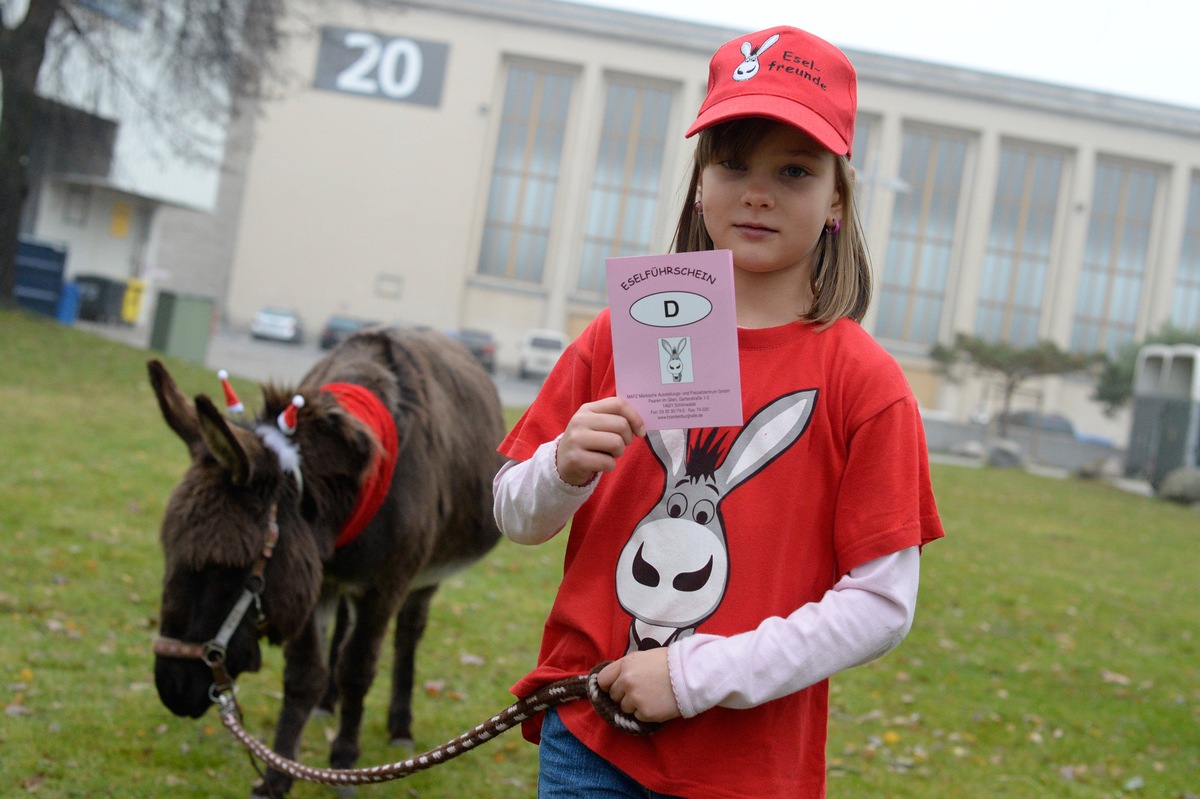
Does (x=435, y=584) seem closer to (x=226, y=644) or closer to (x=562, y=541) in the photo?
(x=226, y=644)

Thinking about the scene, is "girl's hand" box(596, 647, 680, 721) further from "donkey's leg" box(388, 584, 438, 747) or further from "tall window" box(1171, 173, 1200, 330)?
"tall window" box(1171, 173, 1200, 330)

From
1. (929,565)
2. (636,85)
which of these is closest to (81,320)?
(929,565)

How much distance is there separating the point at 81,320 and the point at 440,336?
87.7 ft

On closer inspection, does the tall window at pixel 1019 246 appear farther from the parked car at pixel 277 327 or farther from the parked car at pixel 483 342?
the parked car at pixel 277 327

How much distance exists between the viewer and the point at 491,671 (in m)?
6.41

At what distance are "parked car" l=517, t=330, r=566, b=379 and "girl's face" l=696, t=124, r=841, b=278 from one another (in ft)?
149

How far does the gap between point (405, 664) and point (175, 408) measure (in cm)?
229

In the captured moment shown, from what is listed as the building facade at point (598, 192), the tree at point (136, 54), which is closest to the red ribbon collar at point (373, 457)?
the tree at point (136, 54)

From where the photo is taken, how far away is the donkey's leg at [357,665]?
419cm

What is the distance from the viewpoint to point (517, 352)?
54406mm

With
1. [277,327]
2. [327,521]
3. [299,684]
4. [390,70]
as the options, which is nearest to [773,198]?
[327,521]

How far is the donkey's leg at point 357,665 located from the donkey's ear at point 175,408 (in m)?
0.99

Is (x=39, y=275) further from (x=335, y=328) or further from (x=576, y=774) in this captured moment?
(x=576, y=774)

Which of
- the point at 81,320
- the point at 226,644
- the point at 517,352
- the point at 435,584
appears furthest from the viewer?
the point at 517,352
